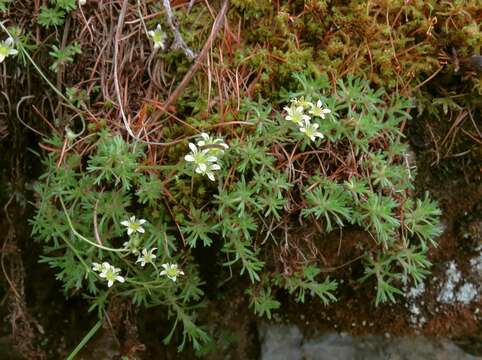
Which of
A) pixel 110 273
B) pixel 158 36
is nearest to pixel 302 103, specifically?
pixel 158 36

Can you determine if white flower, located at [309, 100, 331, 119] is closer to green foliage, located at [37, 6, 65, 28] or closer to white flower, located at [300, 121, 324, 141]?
white flower, located at [300, 121, 324, 141]

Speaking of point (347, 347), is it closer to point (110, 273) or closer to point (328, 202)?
point (328, 202)

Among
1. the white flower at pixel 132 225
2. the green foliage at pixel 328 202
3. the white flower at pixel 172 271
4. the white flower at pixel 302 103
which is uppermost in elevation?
the white flower at pixel 302 103

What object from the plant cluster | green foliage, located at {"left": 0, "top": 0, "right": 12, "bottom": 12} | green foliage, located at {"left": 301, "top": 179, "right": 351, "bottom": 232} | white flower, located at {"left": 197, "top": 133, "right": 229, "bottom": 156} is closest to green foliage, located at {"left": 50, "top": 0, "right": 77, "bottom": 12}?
green foliage, located at {"left": 0, "top": 0, "right": 12, "bottom": 12}

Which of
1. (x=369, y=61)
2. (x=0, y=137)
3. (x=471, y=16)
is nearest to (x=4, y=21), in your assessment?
(x=0, y=137)

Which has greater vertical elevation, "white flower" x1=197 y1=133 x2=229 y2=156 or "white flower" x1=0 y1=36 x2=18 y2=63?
"white flower" x1=0 y1=36 x2=18 y2=63

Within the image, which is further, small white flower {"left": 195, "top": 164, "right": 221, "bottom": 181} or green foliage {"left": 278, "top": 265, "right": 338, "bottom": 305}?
green foliage {"left": 278, "top": 265, "right": 338, "bottom": 305}

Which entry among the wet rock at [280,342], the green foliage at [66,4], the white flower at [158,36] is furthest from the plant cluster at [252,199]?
the green foliage at [66,4]

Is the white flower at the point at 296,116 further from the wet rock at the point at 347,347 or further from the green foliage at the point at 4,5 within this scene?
the green foliage at the point at 4,5
